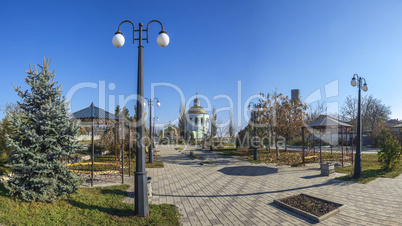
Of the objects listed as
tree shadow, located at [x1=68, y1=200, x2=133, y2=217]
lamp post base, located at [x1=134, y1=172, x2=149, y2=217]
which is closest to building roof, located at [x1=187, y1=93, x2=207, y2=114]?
tree shadow, located at [x1=68, y1=200, x2=133, y2=217]

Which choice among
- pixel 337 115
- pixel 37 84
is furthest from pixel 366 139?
pixel 37 84

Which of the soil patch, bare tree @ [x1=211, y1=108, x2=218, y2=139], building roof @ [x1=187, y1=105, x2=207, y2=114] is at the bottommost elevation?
the soil patch

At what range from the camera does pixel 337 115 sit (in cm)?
3484

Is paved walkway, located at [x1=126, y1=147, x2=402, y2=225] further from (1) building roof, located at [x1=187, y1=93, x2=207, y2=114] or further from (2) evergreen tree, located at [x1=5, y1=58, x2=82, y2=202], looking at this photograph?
(1) building roof, located at [x1=187, y1=93, x2=207, y2=114]

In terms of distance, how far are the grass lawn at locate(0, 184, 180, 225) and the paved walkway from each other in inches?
23.9

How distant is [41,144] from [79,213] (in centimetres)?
205

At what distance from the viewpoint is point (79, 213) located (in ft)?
17.2

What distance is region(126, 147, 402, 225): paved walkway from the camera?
524 centimetres

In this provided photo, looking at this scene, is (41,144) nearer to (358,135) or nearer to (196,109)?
(358,135)

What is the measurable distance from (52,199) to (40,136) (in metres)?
1.61

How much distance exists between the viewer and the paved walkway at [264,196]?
5.24 meters

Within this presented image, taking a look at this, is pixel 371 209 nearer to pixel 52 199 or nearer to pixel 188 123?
pixel 52 199

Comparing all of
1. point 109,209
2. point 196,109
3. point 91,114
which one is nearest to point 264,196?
point 109,209

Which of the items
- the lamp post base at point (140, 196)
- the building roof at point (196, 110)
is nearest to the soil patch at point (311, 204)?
the lamp post base at point (140, 196)
